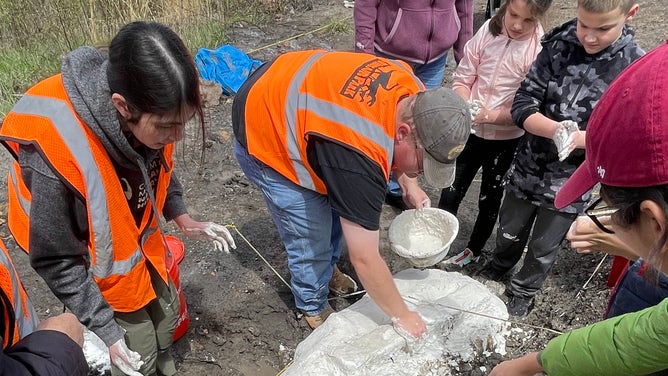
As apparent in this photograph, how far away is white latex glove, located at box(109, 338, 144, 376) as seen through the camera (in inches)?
76.3

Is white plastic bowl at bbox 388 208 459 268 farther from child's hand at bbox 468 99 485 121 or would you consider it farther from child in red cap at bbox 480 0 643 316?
child's hand at bbox 468 99 485 121

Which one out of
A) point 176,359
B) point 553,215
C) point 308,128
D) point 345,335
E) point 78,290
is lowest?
point 176,359

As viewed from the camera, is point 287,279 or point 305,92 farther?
point 287,279

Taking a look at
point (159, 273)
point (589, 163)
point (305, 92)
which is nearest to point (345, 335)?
point (159, 273)

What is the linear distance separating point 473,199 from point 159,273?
2.32 metres

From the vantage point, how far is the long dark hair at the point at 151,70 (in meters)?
1.48

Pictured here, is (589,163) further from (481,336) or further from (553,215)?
(481,336)

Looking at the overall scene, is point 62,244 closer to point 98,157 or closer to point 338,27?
point 98,157

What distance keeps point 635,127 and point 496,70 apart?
185cm

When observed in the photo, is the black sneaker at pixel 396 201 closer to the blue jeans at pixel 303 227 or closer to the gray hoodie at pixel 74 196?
the blue jeans at pixel 303 227

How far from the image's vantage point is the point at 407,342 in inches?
92.1

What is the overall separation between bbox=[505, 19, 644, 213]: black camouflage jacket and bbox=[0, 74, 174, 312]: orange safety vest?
66.1 inches

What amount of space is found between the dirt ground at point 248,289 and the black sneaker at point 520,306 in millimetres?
38

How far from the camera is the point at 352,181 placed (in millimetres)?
1957
